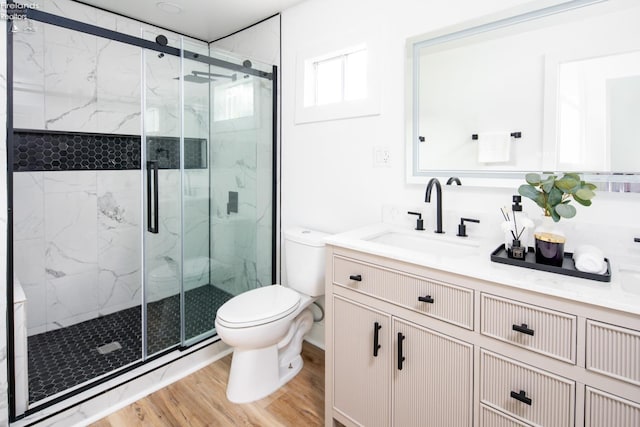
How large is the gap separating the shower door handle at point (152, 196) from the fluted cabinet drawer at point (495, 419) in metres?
1.83

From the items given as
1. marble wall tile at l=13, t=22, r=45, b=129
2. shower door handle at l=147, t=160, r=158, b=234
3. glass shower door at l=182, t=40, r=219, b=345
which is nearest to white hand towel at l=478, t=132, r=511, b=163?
glass shower door at l=182, t=40, r=219, b=345

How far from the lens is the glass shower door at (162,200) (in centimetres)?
194

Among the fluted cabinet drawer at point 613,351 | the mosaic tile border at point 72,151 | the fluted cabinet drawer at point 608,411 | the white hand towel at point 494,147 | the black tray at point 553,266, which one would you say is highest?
the mosaic tile border at point 72,151

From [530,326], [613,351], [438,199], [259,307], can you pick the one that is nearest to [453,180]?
[438,199]

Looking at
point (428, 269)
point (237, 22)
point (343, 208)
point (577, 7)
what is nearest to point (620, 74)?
point (577, 7)

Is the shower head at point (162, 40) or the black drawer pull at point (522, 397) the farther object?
the shower head at point (162, 40)

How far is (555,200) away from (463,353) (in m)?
0.62

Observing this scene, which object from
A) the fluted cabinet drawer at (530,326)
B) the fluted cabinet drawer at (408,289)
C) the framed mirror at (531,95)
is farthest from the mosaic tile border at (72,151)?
the fluted cabinet drawer at (530,326)

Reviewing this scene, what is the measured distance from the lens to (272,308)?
1.89m

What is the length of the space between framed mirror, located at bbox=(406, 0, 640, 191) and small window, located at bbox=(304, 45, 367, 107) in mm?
425

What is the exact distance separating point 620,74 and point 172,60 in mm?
2117

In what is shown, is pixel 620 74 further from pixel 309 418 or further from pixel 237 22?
pixel 237 22

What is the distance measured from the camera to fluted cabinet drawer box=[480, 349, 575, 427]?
1.00 m

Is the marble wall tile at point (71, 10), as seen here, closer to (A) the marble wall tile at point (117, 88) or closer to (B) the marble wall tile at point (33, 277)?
(A) the marble wall tile at point (117, 88)
